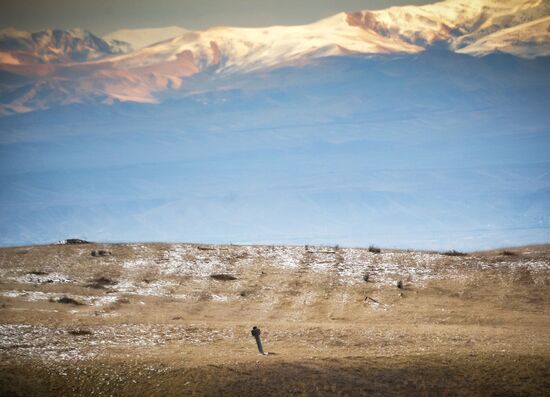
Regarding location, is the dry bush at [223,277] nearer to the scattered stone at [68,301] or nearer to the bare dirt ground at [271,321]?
the bare dirt ground at [271,321]

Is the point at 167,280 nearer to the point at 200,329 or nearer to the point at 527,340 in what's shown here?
the point at 200,329

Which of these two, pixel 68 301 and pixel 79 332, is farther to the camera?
pixel 68 301

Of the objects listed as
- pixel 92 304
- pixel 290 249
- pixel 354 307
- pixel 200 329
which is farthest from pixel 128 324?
pixel 290 249

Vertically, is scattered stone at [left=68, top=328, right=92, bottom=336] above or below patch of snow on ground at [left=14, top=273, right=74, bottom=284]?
above

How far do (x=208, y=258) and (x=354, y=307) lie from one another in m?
15.4

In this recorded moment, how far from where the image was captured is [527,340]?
38.5 metres

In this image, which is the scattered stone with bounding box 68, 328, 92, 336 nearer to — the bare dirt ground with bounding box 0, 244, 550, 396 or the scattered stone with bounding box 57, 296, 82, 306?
the bare dirt ground with bounding box 0, 244, 550, 396

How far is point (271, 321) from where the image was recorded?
45.0 meters

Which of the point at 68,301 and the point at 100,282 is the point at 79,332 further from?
the point at 100,282

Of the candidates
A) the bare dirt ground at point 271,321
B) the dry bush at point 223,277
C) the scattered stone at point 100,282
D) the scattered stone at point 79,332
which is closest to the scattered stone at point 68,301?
the bare dirt ground at point 271,321

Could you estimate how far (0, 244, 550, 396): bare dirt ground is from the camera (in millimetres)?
32656

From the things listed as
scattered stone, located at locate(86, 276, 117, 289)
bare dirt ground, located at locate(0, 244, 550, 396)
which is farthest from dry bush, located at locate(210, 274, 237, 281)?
scattered stone, located at locate(86, 276, 117, 289)

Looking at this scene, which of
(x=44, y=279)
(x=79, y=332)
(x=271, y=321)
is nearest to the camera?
(x=79, y=332)

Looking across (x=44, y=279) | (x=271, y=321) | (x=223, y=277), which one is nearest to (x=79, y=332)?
(x=271, y=321)
